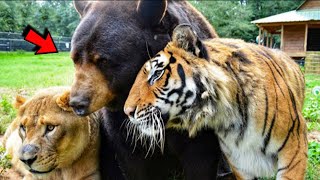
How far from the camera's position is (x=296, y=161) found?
2.22 metres

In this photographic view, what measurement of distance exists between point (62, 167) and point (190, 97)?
0.98 meters

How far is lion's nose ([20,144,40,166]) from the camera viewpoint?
2.22m

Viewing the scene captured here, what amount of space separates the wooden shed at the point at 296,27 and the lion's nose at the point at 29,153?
15.7 metres

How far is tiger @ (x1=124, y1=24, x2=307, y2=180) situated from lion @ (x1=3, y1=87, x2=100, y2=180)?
1.54ft

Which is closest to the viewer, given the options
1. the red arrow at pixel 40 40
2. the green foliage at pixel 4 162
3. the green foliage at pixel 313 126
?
the red arrow at pixel 40 40

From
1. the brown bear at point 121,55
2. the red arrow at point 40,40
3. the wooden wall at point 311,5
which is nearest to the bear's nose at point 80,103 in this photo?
the brown bear at point 121,55

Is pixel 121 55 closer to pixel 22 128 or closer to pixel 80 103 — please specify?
pixel 80 103

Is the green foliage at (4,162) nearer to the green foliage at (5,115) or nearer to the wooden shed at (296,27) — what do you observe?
the green foliage at (5,115)

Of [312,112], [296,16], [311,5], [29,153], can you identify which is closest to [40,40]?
[29,153]

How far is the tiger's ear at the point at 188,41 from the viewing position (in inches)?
78.1

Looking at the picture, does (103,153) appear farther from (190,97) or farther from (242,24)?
(242,24)

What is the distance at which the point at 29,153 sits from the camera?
2.22m

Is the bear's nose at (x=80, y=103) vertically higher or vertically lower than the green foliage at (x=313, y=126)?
higher

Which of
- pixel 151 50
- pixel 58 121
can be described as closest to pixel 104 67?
pixel 151 50
